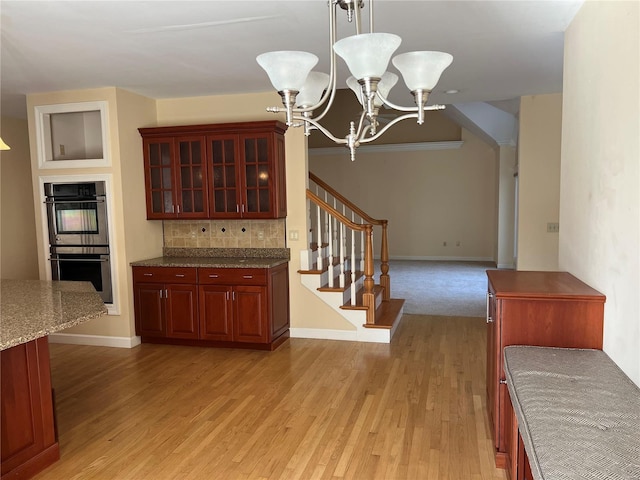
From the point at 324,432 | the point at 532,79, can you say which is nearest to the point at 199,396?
the point at 324,432

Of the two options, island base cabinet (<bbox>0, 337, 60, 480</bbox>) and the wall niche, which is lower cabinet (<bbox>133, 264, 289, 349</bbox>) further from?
island base cabinet (<bbox>0, 337, 60, 480</bbox>)

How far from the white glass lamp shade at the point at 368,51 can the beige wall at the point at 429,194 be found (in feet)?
29.1

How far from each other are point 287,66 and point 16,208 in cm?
543

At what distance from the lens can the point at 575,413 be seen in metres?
1.58

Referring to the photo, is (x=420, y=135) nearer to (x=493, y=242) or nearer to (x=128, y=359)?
(x=493, y=242)

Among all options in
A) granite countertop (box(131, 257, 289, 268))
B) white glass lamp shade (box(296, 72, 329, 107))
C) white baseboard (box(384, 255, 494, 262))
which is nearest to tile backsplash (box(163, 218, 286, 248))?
→ granite countertop (box(131, 257, 289, 268))

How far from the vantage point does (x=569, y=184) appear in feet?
9.64

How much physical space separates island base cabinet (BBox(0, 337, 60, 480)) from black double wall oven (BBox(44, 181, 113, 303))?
2.24 meters

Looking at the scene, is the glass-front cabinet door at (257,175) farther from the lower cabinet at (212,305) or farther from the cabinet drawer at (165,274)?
the cabinet drawer at (165,274)

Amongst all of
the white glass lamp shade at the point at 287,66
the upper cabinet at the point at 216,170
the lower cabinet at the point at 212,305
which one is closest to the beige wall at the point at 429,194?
the upper cabinet at the point at 216,170

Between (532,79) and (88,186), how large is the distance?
4345mm

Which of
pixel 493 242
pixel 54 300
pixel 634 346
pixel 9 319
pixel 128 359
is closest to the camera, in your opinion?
pixel 634 346

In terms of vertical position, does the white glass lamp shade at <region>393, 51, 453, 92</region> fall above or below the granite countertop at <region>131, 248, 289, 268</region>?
above

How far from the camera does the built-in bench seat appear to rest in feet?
4.32
